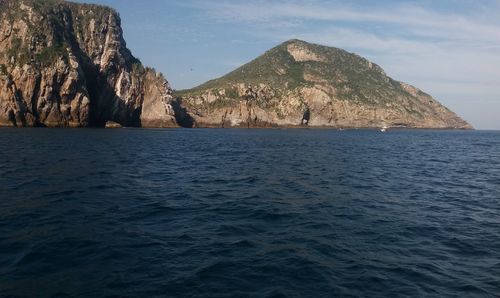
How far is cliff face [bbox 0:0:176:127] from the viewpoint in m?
119

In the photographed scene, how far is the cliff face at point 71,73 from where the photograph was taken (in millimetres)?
119188

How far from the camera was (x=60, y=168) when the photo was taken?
33.3m

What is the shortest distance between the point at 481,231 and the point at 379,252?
710 centimetres

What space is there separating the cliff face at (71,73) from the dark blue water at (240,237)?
100940 mm

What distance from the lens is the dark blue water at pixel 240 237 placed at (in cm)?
1160

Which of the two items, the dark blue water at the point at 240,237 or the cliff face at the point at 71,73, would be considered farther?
the cliff face at the point at 71,73

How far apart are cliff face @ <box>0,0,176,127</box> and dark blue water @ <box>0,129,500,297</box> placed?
101 metres

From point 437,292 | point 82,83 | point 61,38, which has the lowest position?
point 437,292

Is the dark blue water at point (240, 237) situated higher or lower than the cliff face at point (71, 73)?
lower

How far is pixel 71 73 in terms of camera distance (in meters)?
126

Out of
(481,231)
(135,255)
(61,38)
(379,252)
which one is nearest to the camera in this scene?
(135,255)

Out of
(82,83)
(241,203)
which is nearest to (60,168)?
(241,203)

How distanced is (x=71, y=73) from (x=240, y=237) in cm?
12800

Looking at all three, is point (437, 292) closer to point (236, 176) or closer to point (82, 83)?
point (236, 176)
